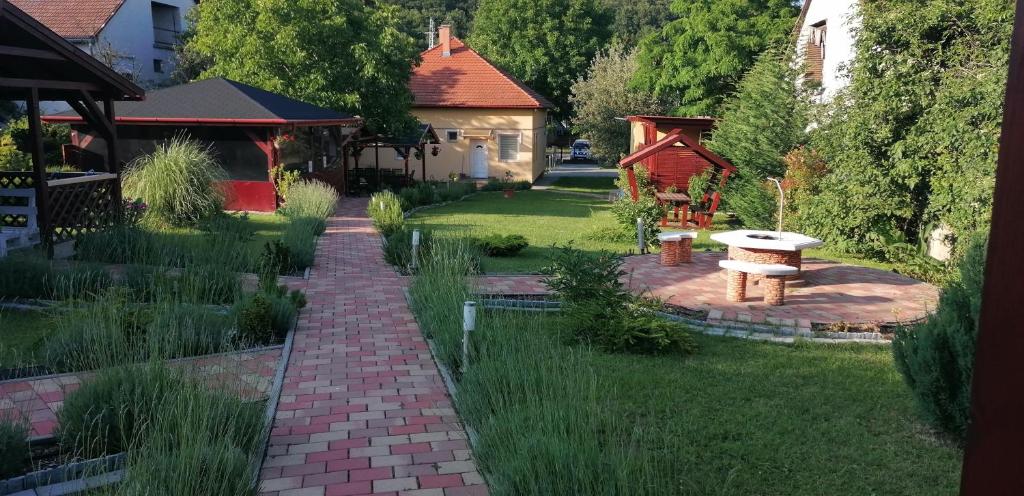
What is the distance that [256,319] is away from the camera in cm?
759

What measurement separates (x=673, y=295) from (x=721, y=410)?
13.9ft

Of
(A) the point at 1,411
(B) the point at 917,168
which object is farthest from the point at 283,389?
(B) the point at 917,168

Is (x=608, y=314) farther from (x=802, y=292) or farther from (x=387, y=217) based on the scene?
(x=387, y=217)

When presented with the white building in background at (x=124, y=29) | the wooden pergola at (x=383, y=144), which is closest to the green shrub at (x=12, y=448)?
the wooden pergola at (x=383, y=144)

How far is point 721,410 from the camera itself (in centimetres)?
562

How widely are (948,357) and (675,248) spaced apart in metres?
6.80

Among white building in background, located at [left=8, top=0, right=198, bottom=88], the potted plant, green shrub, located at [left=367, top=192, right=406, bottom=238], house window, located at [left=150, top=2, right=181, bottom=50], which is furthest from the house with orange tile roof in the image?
green shrub, located at [left=367, top=192, right=406, bottom=238]

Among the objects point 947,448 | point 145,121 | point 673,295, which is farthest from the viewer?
point 145,121

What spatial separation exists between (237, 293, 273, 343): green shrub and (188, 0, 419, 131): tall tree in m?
17.3

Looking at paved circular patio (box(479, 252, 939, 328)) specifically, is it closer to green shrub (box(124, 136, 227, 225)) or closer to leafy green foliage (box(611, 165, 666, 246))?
leafy green foliage (box(611, 165, 666, 246))

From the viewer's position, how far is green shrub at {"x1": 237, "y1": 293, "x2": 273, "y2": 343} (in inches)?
297

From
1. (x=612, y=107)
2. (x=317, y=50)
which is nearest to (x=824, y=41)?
(x=612, y=107)

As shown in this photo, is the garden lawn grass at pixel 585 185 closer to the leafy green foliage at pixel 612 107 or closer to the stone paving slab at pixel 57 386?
the leafy green foliage at pixel 612 107

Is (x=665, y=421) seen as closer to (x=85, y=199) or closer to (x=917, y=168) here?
(x=917, y=168)
